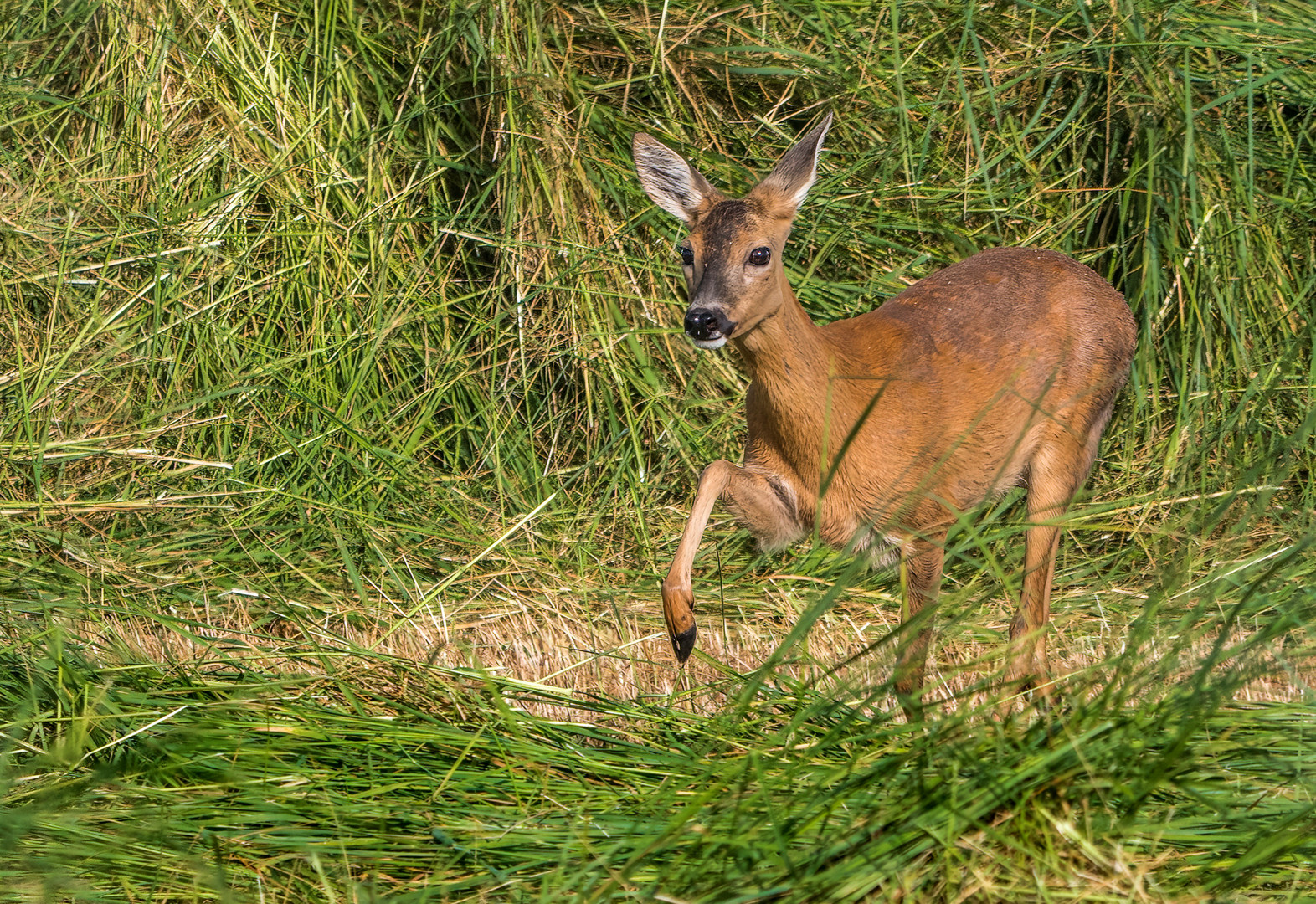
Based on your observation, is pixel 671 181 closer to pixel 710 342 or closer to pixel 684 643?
pixel 710 342

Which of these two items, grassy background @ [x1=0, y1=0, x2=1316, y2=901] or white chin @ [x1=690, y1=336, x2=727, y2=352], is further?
grassy background @ [x1=0, y1=0, x2=1316, y2=901]

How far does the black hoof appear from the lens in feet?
10.7

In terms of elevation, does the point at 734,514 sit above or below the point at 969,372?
below

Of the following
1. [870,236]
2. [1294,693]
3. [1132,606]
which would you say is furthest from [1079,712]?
[870,236]

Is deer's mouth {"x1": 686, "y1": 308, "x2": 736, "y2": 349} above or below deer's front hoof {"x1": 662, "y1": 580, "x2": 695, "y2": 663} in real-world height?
above

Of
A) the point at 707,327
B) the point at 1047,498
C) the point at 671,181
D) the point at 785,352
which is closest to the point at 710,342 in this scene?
the point at 707,327

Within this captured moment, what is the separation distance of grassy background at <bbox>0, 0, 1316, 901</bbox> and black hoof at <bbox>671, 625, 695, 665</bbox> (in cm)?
14

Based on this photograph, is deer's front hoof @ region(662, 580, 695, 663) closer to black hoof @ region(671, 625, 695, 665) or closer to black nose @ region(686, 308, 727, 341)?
black hoof @ region(671, 625, 695, 665)

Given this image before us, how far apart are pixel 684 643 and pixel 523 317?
2.12 meters

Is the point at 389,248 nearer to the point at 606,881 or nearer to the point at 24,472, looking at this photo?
Answer: the point at 24,472

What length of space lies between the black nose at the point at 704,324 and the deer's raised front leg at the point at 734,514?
0.39 metres

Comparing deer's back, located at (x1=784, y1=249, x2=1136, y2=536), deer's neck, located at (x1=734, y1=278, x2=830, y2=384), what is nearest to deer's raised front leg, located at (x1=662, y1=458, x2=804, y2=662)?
deer's back, located at (x1=784, y1=249, x2=1136, y2=536)

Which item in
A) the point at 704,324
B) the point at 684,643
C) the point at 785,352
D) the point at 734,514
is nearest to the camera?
the point at 684,643

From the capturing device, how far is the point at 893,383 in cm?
396
